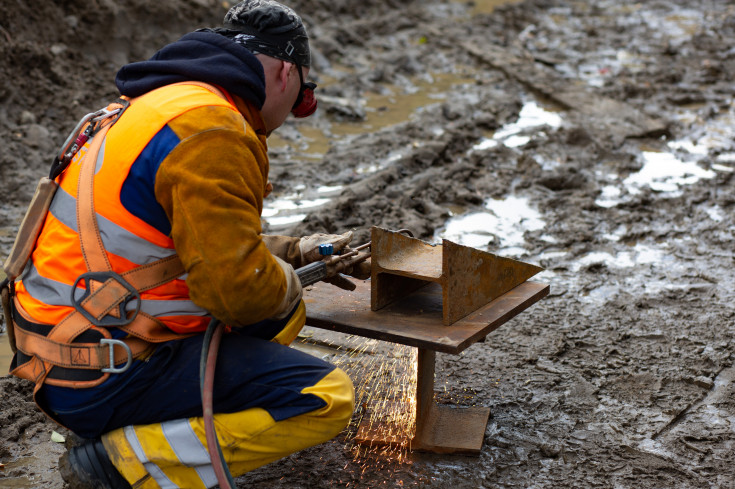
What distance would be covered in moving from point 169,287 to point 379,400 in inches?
52.9

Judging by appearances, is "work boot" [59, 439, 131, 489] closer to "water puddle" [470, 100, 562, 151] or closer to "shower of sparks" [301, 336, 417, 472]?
"shower of sparks" [301, 336, 417, 472]

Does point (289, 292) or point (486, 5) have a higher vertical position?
point (289, 292)

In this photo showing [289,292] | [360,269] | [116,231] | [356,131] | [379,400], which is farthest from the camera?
[356,131]

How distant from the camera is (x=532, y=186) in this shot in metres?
5.58

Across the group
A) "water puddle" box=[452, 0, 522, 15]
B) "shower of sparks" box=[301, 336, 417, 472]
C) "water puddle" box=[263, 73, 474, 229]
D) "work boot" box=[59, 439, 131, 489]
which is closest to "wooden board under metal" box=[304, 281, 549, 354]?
"shower of sparks" box=[301, 336, 417, 472]

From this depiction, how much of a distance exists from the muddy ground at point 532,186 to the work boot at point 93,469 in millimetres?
535

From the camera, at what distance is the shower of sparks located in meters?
2.93

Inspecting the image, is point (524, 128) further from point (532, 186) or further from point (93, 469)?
point (93, 469)

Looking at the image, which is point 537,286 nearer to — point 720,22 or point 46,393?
point 46,393

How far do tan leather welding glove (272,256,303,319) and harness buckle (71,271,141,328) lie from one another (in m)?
0.45

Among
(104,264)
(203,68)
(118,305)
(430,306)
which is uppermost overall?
(203,68)

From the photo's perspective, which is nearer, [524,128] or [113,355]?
[113,355]

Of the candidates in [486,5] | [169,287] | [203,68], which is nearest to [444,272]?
[169,287]

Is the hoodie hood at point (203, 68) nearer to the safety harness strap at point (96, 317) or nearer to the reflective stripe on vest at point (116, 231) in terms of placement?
the reflective stripe on vest at point (116, 231)
